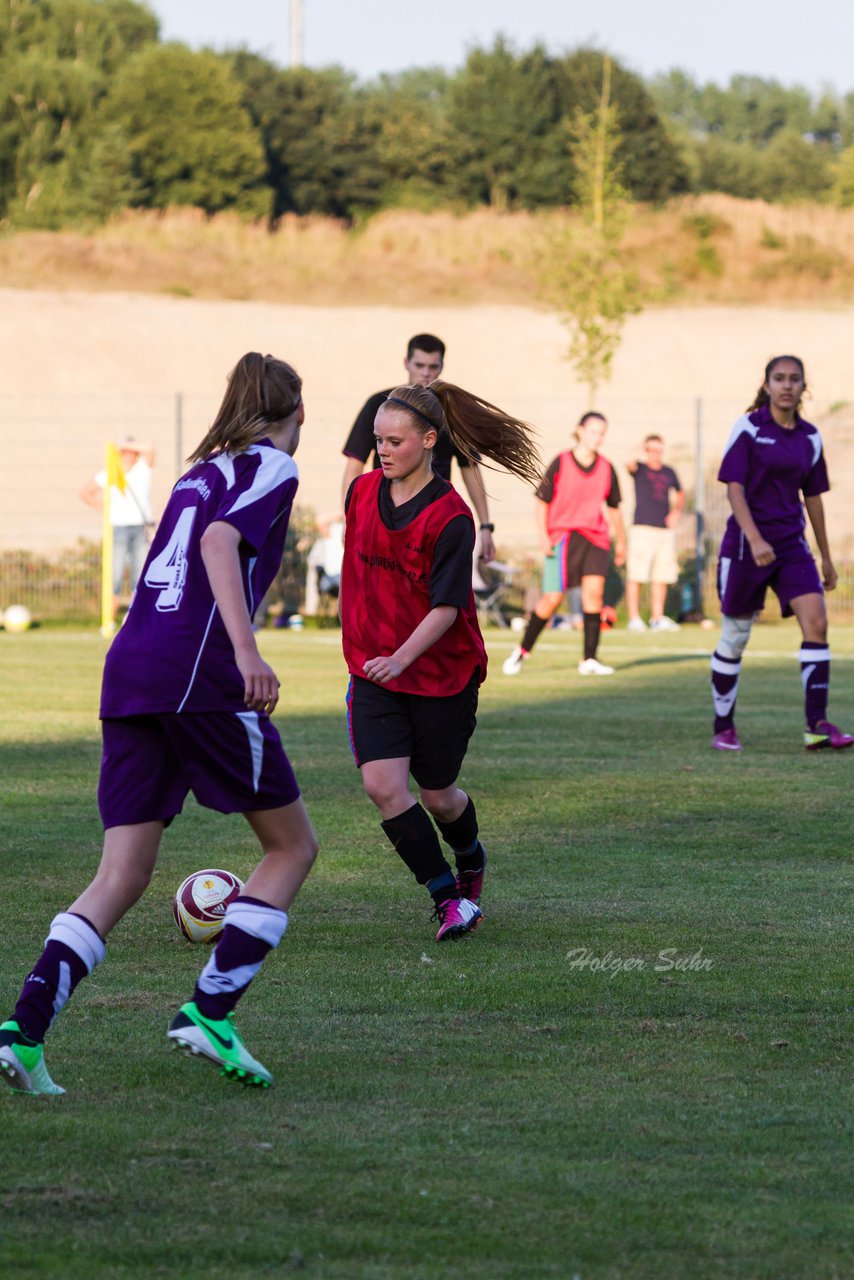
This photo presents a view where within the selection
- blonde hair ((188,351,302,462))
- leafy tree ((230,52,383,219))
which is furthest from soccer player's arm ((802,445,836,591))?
leafy tree ((230,52,383,219))

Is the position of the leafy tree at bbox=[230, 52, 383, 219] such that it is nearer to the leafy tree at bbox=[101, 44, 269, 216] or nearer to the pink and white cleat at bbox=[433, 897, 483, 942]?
the leafy tree at bbox=[101, 44, 269, 216]

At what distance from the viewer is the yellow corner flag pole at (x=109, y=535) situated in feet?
66.3

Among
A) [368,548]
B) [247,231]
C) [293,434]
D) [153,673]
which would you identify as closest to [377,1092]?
[153,673]

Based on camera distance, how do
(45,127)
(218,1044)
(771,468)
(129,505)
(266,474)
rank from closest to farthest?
(218,1044) → (266,474) → (771,468) → (129,505) → (45,127)

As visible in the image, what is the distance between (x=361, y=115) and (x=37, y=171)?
49.4ft

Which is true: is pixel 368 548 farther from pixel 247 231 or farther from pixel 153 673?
pixel 247 231

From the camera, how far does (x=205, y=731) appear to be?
400 cm

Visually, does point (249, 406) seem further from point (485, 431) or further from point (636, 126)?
point (636, 126)

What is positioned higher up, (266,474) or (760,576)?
(266,474)

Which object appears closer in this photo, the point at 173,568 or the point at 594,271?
the point at 173,568

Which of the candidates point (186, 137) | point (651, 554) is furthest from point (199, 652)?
point (186, 137)

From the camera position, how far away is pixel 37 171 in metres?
57.8

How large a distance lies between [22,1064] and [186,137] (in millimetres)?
60313

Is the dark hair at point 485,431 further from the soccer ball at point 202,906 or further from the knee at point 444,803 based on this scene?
the soccer ball at point 202,906
